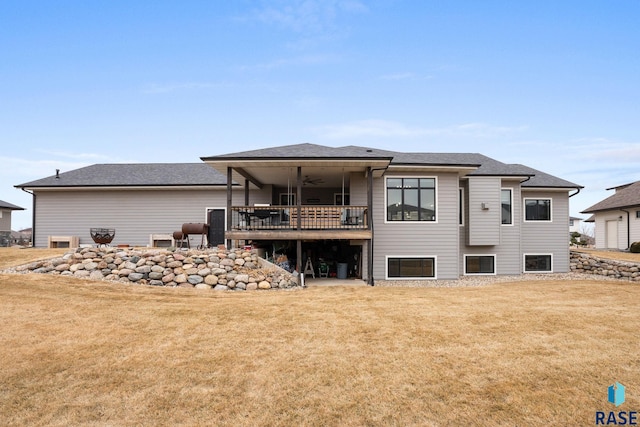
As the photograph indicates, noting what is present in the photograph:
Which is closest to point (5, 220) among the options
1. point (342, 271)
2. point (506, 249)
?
point (342, 271)

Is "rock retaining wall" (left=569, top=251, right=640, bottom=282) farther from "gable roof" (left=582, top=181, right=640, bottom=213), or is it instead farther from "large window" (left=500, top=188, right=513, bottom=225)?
"gable roof" (left=582, top=181, right=640, bottom=213)

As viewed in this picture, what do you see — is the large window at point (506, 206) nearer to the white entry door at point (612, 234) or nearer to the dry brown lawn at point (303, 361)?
the dry brown lawn at point (303, 361)

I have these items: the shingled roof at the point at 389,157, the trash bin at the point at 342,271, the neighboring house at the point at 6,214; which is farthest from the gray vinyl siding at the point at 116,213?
the neighboring house at the point at 6,214

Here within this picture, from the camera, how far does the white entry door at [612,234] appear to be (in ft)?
74.1

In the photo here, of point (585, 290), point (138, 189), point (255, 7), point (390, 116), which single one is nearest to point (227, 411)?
point (585, 290)

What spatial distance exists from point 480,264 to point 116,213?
52.5 feet

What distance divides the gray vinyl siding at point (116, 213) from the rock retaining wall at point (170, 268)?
4.29 meters

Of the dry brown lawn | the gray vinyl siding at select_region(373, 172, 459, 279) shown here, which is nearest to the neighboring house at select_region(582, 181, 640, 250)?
the gray vinyl siding at select_region(373, 172, 459, 279)

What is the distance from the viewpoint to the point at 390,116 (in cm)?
2044

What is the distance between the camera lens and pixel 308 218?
11.7 m

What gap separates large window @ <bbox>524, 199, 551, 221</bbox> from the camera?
15.4 metres

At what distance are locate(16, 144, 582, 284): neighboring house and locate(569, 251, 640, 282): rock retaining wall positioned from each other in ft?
5.42

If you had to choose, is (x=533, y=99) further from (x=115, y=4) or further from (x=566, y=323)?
(x=115, y=4)

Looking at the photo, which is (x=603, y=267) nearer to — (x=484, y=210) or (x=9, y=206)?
(x=484, y=210)
